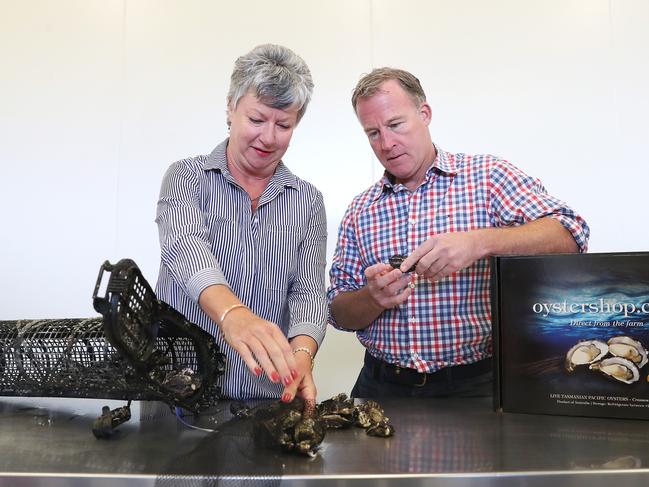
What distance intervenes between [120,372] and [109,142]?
1.80 metres

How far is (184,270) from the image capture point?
1.23 metres

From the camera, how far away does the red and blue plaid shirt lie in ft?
5.55

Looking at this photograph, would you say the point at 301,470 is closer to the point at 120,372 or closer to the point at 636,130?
the point at 120,372

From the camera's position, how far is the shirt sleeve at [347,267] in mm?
1900

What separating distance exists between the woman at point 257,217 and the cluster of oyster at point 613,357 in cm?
52

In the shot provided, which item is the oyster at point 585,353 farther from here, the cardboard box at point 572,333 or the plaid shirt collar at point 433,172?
the plaid shirt collar at point 433,172

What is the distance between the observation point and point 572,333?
115 cm

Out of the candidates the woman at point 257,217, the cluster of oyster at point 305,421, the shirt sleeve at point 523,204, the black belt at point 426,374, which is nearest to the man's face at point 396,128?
the shirt sleeve at point 523,204

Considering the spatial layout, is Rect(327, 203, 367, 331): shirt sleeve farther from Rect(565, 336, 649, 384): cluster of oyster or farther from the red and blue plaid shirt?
Rect(565, 336, 649, 384): cluster of oyster

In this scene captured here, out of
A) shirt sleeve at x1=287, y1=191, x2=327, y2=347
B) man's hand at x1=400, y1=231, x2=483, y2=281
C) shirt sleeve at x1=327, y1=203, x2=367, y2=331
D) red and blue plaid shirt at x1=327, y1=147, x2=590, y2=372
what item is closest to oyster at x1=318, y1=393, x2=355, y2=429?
shirt sleeve at x1=287, y1=191, x2=327, y2=347

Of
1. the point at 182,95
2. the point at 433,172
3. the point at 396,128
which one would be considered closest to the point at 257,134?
the point at 396,128

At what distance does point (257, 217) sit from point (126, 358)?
566 mm

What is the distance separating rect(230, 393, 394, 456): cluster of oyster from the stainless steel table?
0.02 meters

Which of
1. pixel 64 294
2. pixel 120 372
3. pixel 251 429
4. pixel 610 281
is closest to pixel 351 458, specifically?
pixel 251 429
